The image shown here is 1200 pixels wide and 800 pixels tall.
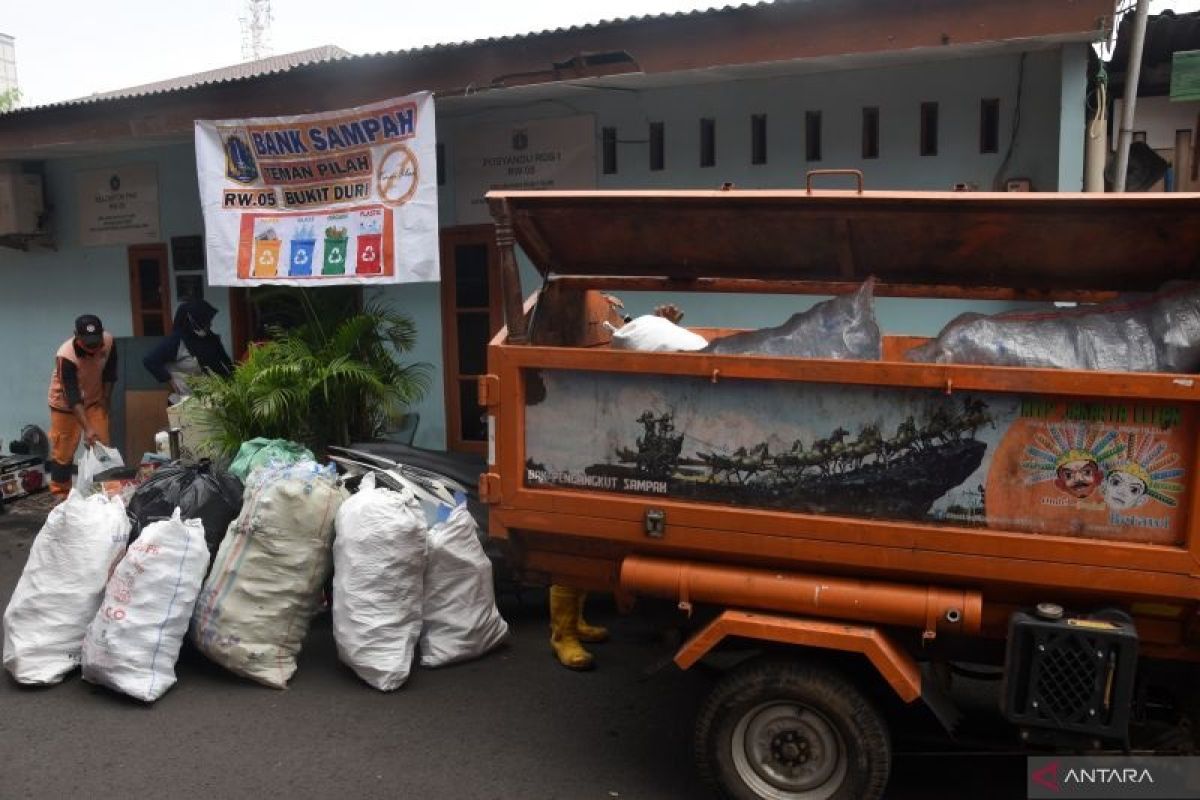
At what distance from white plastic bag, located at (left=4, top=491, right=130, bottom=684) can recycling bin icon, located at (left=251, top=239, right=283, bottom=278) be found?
2.54 metres

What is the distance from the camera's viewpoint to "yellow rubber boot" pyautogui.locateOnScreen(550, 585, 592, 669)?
4.69 meters

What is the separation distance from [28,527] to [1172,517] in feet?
26.1

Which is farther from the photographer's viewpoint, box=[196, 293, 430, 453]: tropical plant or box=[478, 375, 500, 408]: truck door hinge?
box=[196, 293, 430, 453]: tropical plant

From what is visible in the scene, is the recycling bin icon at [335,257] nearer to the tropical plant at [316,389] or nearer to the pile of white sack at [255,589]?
the tropical plant at [316,389]

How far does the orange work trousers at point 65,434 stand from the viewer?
7.84 metres

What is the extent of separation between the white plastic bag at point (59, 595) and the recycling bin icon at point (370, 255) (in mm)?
2422

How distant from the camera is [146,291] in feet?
29.2

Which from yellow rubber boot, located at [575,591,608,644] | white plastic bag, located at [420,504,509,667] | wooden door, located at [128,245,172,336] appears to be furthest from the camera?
wooden door, located at [128,245,172,336]

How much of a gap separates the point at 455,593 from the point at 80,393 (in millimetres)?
4539

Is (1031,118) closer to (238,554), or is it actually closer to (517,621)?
(517,621)

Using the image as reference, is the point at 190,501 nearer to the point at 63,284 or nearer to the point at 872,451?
the point at 872,451

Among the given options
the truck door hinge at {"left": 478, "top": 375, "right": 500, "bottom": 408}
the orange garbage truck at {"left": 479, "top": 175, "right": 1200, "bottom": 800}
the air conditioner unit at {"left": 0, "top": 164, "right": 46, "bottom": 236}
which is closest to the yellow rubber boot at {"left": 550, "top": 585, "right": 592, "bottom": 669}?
the orange garbage truck at {"left": 479, "top": 175, "right": 1200, "bottom": 800}

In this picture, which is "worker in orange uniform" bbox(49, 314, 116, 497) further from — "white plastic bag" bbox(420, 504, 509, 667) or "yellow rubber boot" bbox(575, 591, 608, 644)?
"yellow rubber boot" bbox(575, 591, 608, 644)

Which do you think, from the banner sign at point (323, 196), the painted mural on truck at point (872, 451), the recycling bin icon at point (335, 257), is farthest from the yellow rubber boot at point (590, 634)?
the recycling bin icon at point (335, 257)
